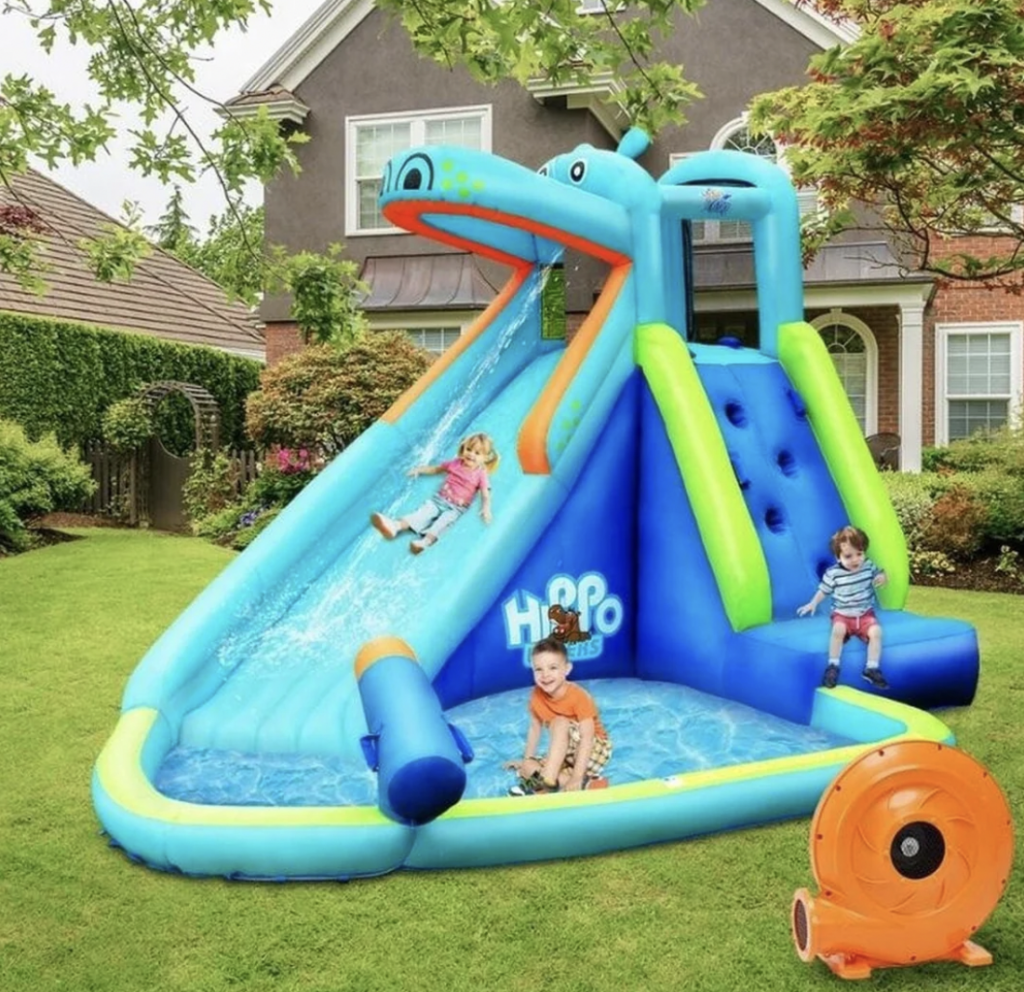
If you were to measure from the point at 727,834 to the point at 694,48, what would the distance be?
48.5 feet

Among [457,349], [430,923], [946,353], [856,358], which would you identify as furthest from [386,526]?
[946,353]

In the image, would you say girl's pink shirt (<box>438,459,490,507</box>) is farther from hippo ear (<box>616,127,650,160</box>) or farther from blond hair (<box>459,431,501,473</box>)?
hippo ear (<box>616,127,650,160</box>)

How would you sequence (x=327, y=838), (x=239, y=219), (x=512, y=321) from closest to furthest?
(x=327, y=838), (x=239, y=219), (x=512, y=321)

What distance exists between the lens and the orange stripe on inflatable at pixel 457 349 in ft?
23.0

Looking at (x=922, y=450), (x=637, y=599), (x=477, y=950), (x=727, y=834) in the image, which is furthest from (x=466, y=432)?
(x=922, y=450)

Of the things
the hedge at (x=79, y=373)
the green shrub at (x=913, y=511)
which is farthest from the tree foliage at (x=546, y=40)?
the hedge at (x=79, y=373)

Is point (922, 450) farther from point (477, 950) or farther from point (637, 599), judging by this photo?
point (477, 950)

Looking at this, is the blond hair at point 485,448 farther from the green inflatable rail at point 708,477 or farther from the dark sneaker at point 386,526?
the green inflatable rail at point 708,477

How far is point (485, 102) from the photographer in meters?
16.8

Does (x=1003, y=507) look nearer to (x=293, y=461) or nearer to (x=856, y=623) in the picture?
(x=856, y=623)

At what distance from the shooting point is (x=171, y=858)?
405 cm

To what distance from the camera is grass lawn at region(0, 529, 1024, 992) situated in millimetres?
3373

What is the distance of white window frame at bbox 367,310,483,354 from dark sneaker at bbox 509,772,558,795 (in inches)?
501

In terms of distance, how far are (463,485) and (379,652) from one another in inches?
78.8
